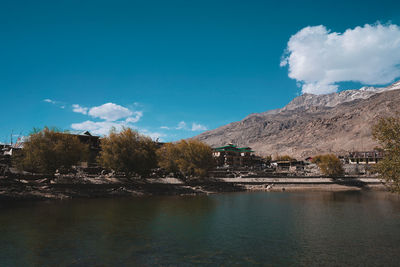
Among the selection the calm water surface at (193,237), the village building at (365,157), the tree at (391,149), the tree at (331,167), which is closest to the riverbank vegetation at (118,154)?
the calm water surface at (193,237)

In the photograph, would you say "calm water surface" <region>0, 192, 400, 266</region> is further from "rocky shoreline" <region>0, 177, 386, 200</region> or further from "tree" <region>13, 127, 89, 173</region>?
"tree" <region>13, 127, 89, 173</region>

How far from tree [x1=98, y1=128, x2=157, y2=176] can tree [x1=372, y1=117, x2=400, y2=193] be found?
4677 centimetres

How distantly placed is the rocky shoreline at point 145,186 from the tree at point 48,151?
322 cm

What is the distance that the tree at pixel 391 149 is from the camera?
28.0 m

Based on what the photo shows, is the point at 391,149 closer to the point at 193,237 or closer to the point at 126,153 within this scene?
the point at 193,237

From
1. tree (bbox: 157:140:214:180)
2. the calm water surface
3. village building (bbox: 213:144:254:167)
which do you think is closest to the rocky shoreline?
tree (bbox: 157:140:214:180)

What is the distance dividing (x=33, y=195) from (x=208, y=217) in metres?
32.6

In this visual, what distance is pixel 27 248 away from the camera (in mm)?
22734

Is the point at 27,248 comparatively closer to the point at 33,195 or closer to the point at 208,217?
the point at 208,217

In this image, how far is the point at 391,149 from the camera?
1140 inches

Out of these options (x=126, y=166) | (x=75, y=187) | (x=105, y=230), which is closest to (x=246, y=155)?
(x=126, y=166)

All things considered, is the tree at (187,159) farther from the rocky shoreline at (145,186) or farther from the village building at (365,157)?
the village building at (365,157)

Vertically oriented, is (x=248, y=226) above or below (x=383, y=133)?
below

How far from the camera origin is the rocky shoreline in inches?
2010
